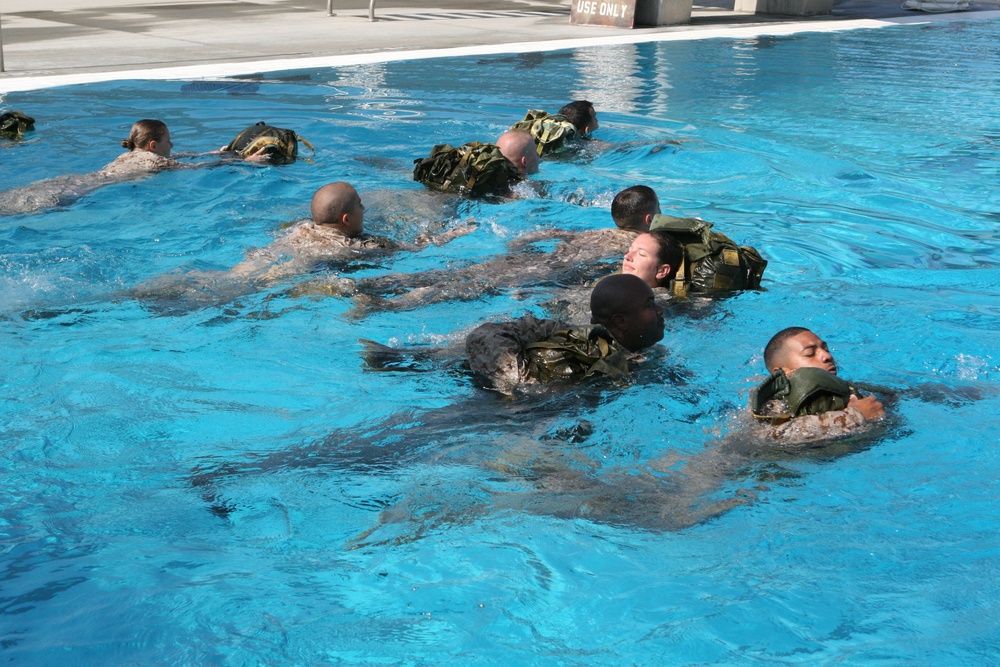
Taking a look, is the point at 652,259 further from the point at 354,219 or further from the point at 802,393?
the point at 354,219

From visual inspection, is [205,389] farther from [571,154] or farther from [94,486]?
[571,154]


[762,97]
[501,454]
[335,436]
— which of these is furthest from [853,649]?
[762,97]

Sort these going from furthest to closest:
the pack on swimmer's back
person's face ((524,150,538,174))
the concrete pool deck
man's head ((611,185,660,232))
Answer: the concrete pool deck
the pack on swimmer's back
person's face ((524,150,538,174))
man's head ((611,185,660,232))

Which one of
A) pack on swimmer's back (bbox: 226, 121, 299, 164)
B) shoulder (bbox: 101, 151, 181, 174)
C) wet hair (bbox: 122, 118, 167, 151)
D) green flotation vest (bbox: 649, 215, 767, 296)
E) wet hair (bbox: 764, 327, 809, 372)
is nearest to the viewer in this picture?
wet hair (bbox: 764, 327, 809, 372)

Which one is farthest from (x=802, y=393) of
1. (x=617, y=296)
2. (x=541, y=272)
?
(x=541, y=272)

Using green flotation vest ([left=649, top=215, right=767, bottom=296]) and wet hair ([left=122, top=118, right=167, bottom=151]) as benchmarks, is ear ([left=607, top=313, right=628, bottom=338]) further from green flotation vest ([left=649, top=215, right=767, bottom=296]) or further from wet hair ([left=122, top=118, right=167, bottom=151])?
wet hair ([left=122, top=118, right=167, bottom=151])

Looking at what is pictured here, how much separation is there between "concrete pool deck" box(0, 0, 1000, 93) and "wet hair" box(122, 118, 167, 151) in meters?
4.67

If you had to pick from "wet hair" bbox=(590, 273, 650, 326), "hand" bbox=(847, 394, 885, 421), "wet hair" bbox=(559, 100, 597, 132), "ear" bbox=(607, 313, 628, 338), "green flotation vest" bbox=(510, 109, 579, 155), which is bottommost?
"hand" bbox=(847, 394, 885, 421)

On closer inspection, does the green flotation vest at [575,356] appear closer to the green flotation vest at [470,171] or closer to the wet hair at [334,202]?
the wet hair at [334,202]

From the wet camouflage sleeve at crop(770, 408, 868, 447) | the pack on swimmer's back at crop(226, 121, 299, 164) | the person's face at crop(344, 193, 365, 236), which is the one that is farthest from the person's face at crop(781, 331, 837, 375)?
the pack on swimmer's back at crop(226, 121, 299, 164)

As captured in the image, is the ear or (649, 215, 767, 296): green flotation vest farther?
(649, 215, 767, 296): green flotation vest

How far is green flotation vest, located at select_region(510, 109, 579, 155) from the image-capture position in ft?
35.9

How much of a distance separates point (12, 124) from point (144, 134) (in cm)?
205

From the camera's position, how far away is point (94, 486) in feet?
14.8
